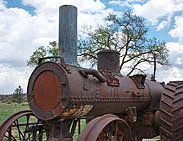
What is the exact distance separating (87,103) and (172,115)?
1.41 m

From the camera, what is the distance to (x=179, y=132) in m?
3.76

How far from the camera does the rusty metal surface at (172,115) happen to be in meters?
3.77

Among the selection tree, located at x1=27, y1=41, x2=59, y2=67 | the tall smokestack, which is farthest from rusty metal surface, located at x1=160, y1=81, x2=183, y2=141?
tree, located at x1=27, y1=41, x2=59, y2=67

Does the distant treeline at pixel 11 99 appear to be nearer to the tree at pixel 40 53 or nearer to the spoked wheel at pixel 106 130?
the tree at pixel 40 53

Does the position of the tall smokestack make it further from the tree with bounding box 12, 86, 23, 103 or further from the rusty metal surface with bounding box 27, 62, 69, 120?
the tree with bounding box 12, 86, 23, 103

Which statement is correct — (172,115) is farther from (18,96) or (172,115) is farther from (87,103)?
(18,96)

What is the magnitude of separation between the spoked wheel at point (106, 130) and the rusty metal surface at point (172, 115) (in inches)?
29.4

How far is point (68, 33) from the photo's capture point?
3.75 meters

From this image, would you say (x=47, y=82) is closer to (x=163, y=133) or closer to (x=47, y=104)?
(x=47, y=104)

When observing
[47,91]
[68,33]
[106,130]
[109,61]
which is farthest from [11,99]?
[106,130]

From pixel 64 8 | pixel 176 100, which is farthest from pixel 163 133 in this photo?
pixel 64 8

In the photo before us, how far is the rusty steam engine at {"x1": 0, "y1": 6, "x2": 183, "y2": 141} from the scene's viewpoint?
3.09 meters

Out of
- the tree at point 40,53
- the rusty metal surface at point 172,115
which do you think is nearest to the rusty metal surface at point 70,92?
the rusty metal surface at point 172,115

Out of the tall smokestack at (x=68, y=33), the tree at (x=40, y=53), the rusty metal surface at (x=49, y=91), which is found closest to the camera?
the rusty metal surface at (x=49, y=91)
